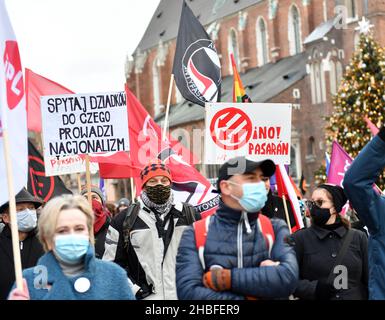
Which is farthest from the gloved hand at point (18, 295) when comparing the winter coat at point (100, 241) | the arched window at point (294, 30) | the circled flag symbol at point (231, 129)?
the arched window at point (294, 30)

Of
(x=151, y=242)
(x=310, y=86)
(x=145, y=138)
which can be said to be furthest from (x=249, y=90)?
(x=151, y=242)

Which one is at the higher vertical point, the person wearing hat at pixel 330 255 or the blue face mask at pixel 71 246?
the blue face mask at pixel 71 246

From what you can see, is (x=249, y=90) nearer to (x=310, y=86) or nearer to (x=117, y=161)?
(x=310, y=86)

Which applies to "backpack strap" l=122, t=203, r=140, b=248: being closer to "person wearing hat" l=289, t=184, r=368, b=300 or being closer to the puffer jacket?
"person wearing hat" l=289, t=184, r=368, b=300

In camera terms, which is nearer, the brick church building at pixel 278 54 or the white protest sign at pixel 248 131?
the white protest sign at pixel 248 131

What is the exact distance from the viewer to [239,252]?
3924 mm

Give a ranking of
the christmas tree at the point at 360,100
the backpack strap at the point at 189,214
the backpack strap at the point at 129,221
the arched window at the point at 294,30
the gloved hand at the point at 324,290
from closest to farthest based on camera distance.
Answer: the gloved hand at the point at 324,290, the backpack strap at the point at 129,221, the backpack strap at the point at 189,214, the christmas tree at the point at 360,100, the arched window at the point at 294,30

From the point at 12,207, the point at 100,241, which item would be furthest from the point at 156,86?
the point at 12,207

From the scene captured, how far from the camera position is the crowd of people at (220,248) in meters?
3.91

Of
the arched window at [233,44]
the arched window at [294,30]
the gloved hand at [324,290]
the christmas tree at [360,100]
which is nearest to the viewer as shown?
the gloved hand at [324,290]

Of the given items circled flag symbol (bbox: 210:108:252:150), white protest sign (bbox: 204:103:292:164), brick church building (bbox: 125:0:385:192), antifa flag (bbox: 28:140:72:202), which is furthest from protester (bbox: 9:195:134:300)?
brick church building (bbox: 125:0:385:192)

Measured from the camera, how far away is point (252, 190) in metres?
3.99

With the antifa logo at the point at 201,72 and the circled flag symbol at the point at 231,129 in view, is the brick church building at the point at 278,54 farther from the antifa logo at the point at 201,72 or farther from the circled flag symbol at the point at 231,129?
the circled flag symbol at the point at 231,129
